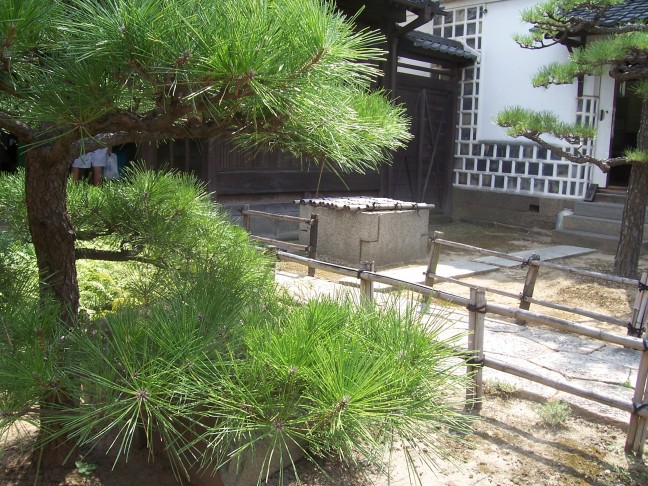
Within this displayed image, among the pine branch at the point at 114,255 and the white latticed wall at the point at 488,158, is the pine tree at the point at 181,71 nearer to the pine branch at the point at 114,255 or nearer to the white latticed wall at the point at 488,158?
the pine branch at the point at 114,255

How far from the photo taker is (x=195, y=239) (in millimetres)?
2248

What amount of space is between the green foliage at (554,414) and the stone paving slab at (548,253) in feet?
14.6

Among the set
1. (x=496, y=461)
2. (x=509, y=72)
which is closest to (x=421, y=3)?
(x=509, y=72)

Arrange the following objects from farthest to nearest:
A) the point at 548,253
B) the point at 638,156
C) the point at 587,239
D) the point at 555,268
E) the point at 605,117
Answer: the point at 605,117 → the point at 587,239 → the point at 548,253 → the point at 638,156 → the point at 555,268

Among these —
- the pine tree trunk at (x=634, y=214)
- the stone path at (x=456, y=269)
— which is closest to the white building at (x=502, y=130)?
the stone path at (x=456, y=269)

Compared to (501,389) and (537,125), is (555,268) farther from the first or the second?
(501,389)

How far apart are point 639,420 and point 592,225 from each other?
7139 mm

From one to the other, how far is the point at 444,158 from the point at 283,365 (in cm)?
1033

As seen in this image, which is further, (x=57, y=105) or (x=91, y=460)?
(x=91, y=460)

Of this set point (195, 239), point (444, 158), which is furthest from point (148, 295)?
point (444, 158)

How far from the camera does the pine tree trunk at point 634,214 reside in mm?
6422

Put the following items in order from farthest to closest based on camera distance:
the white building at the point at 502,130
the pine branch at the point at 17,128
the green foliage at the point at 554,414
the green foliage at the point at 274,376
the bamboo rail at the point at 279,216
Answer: the white building at the point at 502,130 < the bamboo rail at the point at 279,216 < the green foliage at the point at 554,414 < the pine branch at the point at 17,128 < the green foliage at the point at 274,376

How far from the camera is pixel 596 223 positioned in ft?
29.9

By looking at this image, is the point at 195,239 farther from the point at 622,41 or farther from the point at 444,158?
the point at 444,158
